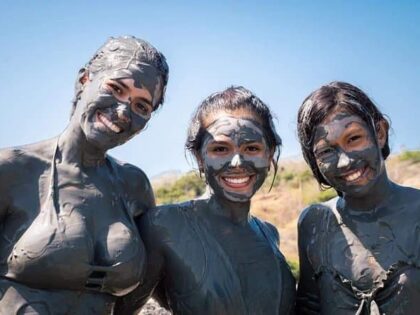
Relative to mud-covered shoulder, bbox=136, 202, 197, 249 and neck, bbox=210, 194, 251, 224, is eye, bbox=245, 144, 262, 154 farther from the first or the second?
mud-covered shoulder, bbox=136, 202, 197, 249

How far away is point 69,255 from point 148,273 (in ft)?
1.71

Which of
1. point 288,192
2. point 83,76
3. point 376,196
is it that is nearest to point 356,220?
point 376,196

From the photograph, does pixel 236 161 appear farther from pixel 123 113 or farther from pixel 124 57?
pixel 124 57

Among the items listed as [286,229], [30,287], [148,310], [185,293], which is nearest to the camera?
[30,287]

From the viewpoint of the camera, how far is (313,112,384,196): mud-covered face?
2.62m

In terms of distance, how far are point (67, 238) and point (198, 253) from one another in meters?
0.65

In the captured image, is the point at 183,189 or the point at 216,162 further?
the point at 183,189

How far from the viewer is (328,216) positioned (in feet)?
9.25

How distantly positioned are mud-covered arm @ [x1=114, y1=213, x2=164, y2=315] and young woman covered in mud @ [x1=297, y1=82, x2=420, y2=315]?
729 mm

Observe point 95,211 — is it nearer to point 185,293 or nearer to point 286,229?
point 185,293

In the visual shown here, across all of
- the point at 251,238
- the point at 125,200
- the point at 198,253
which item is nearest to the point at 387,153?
the point at 251,238

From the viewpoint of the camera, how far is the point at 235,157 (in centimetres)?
268

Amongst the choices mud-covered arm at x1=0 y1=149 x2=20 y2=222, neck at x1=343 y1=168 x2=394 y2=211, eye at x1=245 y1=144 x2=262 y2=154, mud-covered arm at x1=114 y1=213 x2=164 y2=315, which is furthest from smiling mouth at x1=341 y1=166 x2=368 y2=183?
mud-covered arm at x1=0 y1=149 x2=20 y2=222

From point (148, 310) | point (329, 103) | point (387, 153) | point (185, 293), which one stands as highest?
point (329, 103)
